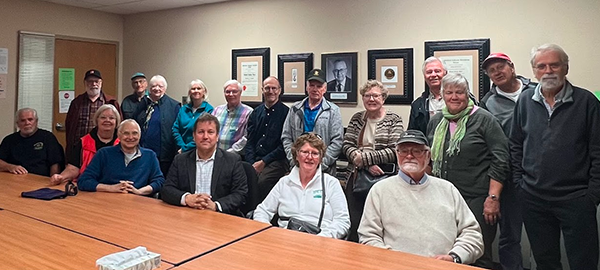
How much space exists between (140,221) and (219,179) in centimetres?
59

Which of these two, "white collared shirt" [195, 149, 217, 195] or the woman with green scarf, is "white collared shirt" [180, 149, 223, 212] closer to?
"white collared shirt" [195, 149, 217, 195]

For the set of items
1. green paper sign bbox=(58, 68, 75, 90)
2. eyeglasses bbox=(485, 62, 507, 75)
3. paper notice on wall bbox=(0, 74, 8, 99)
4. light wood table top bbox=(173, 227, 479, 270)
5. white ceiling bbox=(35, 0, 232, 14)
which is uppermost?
white ceiling bbox=(35, 0, 232, 14)

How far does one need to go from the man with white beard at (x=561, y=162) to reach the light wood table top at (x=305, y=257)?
95 centimetres

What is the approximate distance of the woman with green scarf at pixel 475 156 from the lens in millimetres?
2352

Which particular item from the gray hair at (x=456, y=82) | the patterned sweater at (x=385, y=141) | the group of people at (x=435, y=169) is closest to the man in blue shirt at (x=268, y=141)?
the group of people at (x=435, y=169)

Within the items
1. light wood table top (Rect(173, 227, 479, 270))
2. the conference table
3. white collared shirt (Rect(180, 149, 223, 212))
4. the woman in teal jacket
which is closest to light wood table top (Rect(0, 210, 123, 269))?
the conference table

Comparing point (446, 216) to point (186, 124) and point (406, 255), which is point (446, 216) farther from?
point (186, 124)

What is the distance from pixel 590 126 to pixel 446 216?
35.1 inches

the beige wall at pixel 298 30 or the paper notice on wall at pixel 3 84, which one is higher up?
the beige wall at pixel 298 30

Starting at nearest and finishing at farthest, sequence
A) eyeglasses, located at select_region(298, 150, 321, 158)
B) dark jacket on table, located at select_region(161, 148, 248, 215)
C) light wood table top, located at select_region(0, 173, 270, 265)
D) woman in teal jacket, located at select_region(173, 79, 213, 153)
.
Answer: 1. light wood table top, located at select_region(0, 173, 270, 265)
2. eyeglasses, located at select_region(298, 150, 321, 158)
3. dark jacket on table, located at select_region(161, 148, 248, 215)
4. woman in teal jacket, located at select_region(173, 79, 213, 153)

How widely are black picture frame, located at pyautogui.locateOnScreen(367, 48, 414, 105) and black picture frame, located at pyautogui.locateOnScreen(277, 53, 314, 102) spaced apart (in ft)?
2.20

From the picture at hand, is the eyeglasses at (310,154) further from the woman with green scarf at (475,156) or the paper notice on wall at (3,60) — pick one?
the paper notice on wall at (3,60)

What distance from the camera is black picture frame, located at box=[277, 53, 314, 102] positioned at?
4487 millimetres

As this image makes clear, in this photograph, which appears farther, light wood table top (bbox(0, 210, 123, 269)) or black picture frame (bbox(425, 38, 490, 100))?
black picture frame (bbox(425, 38, 490, 100))
